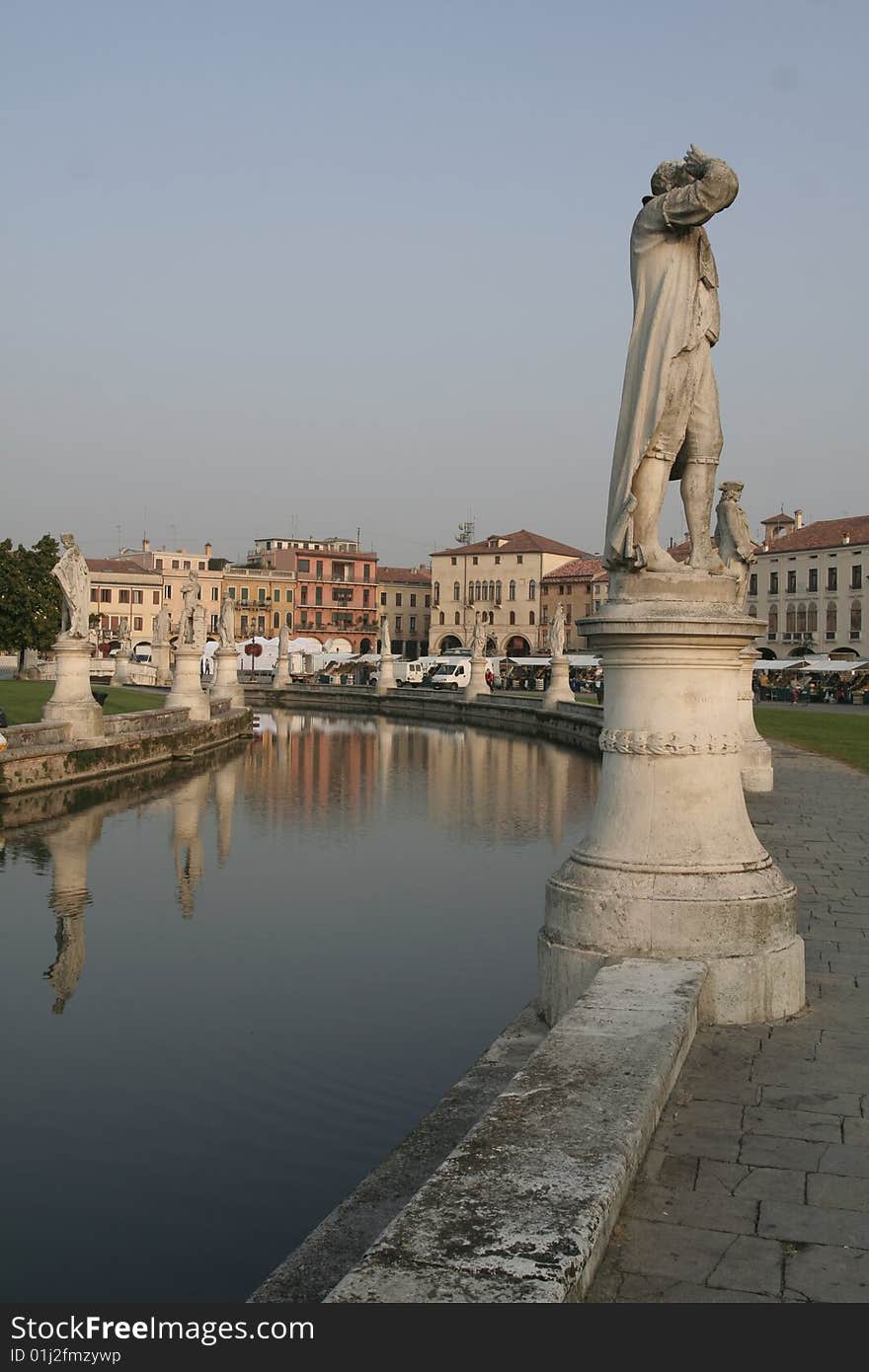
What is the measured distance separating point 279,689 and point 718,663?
176 ft

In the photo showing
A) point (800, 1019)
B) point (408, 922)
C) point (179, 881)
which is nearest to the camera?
point (800, 1019)

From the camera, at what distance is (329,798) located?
67.8ft

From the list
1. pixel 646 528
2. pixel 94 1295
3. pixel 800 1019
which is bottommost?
pixel 94 1295

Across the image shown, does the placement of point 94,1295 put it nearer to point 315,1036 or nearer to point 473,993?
point 315,1036

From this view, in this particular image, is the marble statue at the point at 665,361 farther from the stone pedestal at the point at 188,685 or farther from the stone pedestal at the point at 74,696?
the stone pedestal at the point at 188,685

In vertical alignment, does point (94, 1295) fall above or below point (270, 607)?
below

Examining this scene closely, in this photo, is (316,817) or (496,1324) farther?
(316,817)

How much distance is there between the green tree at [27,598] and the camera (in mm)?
53906

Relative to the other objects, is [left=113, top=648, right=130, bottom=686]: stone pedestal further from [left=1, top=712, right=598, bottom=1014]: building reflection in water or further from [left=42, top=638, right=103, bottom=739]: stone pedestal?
[left=42, top=638, right=103, bottom=739]: stone pedestal

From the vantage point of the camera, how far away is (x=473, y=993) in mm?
8680

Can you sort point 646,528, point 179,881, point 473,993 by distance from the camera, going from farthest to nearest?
1. point 179,881
2. point 473,993
3. point 646,528

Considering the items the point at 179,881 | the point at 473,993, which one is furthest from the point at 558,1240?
the point at 179,881

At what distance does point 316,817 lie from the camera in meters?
18.3

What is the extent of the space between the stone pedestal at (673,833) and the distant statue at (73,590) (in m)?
18.8
